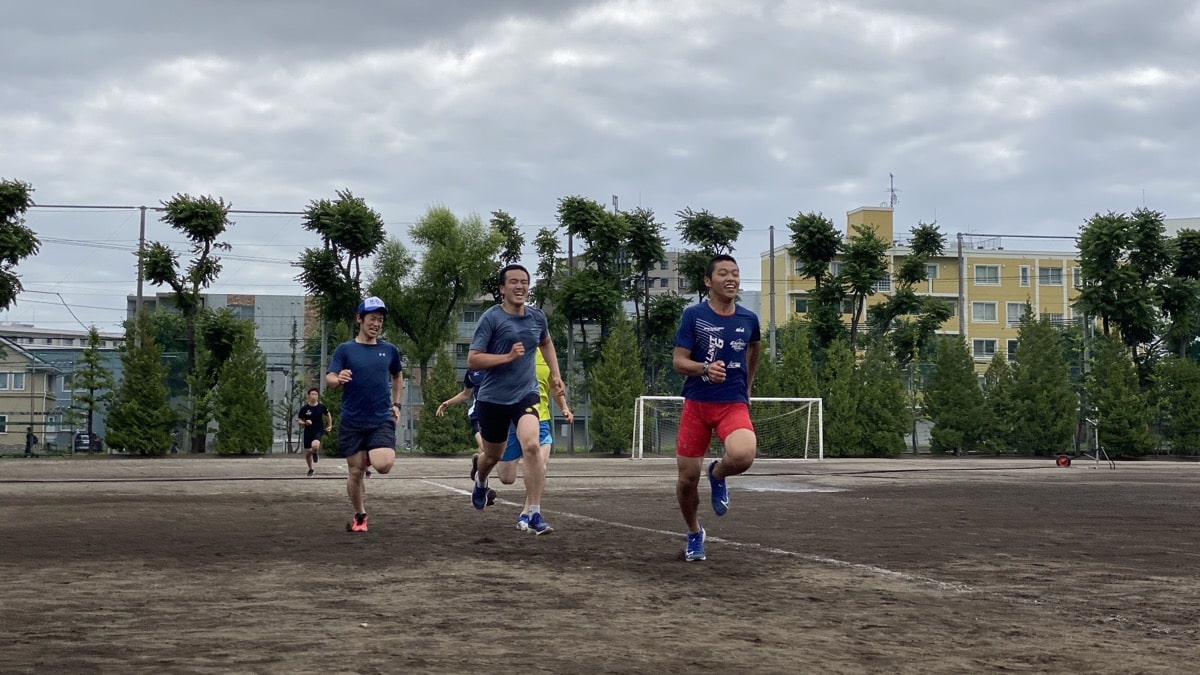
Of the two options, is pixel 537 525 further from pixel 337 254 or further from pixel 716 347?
pixel 337 254

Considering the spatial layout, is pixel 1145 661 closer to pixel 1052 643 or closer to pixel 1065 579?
pixel 1052 643

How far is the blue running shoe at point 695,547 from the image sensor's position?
8.35m

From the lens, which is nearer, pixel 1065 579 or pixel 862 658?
pixel 862 658

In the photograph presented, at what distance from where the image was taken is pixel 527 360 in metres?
10.4

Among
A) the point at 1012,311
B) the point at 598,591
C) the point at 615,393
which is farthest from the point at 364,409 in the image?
the point at 1012,311

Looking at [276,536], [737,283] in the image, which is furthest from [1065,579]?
[276,536]

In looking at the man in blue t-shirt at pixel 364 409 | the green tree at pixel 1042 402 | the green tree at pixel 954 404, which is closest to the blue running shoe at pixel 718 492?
the man in blue t-shirt at pixel 364 409

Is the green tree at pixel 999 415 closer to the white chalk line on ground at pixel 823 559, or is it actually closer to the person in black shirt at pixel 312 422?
the person in black shirt at pixel 312 422

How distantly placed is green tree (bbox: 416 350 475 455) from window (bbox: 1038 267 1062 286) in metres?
63.2

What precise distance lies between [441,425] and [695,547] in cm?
3558

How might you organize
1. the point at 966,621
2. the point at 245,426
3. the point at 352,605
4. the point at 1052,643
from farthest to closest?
the point at 245,426, the point at 352,605, the point at 966,621, the point at 1052,643

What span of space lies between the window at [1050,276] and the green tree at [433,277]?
59.2m

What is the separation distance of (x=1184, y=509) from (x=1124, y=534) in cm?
421

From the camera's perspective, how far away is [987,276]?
9281cm
